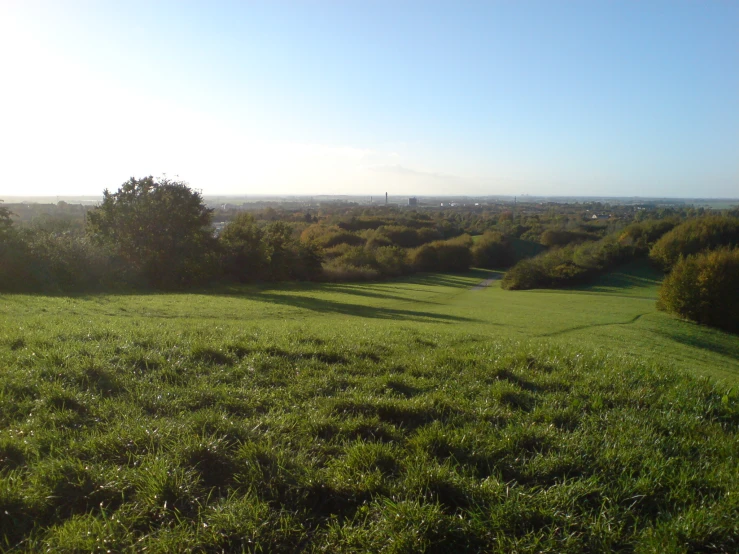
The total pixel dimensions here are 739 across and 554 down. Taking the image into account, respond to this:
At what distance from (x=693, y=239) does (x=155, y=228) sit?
222 feet

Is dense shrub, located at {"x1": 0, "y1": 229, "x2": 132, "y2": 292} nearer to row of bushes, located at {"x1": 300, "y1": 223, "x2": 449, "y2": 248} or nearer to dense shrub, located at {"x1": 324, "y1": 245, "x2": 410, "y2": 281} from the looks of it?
dense shrub, located at {"x1": 324, "y1": 245, "x2": 410, "y2": 281}

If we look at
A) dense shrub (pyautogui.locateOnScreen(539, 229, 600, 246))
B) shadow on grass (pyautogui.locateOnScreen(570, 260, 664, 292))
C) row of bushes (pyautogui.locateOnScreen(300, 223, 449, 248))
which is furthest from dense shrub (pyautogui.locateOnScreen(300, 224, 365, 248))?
dense shrub (pyautogui.locateOnScreen(539, 229, 600, 246))

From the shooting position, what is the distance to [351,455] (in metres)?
3.95

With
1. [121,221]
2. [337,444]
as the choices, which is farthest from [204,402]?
[121,221]

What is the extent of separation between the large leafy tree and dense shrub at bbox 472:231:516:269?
2225 inches

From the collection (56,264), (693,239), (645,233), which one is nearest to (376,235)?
(645,233)

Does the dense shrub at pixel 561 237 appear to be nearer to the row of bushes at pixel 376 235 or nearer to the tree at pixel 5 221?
the row of bushes at pixel 376 235

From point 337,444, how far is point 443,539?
1.38 meters

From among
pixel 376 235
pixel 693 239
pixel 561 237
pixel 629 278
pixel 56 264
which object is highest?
pixel 56 264

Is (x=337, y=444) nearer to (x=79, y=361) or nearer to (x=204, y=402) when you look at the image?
(x=204, y=402)

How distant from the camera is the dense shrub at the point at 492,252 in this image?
271 feet

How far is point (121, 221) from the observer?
32.4m

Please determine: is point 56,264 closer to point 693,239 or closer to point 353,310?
point 353,310

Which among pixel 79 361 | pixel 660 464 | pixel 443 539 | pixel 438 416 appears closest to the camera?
pixel 443 539
